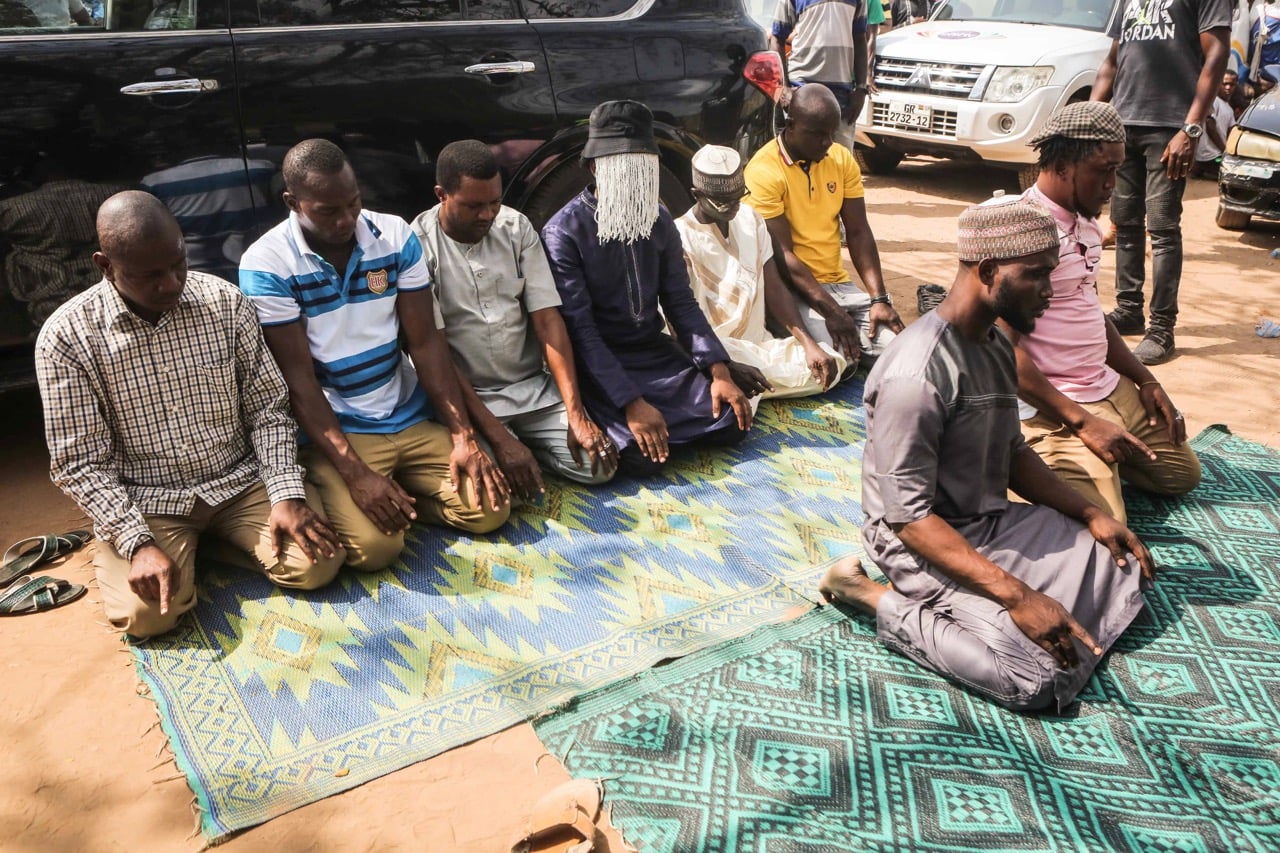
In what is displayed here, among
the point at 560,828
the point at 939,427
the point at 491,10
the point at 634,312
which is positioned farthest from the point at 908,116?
the point at 560,828

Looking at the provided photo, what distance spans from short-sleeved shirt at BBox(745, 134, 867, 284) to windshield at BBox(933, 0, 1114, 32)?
4853 mm

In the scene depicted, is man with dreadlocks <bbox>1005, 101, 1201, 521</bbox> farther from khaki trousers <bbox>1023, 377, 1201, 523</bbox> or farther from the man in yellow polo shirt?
the man in yellow polo shirt

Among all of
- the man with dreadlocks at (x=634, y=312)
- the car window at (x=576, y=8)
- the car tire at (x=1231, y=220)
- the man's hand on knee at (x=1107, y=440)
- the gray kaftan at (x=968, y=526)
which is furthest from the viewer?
the car tire at (x=1231, y=220)

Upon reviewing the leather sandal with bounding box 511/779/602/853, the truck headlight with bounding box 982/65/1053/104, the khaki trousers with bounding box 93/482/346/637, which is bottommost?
the leather sandal with bounding box 511/779/602/853

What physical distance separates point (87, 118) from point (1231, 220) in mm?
8068

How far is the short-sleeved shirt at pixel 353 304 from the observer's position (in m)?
3.25

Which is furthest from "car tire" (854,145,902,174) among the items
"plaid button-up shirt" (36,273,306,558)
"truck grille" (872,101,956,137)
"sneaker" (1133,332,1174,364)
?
"plaid button-up shirt" (36,273,306,558)

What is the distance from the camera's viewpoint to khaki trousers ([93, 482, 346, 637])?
9.35 feet

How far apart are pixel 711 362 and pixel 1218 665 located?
6.86 feet

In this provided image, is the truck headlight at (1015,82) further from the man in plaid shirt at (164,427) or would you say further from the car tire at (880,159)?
the man in plaid shirt at (164,427)

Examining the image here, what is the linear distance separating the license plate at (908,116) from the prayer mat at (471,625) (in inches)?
222

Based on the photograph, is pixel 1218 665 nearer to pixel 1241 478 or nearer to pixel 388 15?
pixel 1241 478

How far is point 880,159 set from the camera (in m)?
9.97

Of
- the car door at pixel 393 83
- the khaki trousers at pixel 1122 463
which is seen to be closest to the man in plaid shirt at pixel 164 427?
the car door at pixel 393 83
